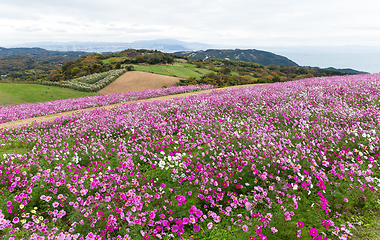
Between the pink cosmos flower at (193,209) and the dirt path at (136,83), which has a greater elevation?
the dirt path at (136,83)

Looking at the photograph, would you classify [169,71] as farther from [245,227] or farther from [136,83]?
[245,227]

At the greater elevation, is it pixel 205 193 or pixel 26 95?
pixel 26 95

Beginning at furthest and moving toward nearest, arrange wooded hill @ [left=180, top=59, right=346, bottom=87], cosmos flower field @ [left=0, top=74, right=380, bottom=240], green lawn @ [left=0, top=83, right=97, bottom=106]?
wooded hill @ [left=180, top=59, right=346, bottom=87] < green lawn @ [left=0, top=83, right=97, bottom=106] < cosmos flower field @ [left=0, top=74, right=380, bottom=240]

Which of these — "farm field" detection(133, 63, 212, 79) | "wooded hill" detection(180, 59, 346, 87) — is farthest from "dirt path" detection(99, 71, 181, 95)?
"farm field" detection(133, 63, 212, 79)

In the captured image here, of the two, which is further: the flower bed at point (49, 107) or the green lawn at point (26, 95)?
the green lawn at point (26, 95)

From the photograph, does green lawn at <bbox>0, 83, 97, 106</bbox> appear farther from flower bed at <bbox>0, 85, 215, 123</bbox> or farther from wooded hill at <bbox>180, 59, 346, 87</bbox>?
wooded hill at <bbox>180, 59, 346, 87</bbox>

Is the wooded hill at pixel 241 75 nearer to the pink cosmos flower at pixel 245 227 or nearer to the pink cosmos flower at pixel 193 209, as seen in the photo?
the pink cosmos flower at pixel 245 227

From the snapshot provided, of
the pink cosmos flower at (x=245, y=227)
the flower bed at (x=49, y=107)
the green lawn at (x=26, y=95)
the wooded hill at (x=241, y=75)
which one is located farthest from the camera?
the wooded hill at (x=241, y=75)

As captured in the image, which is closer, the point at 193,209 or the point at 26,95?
the point at 193,209

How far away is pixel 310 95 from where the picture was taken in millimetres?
11484

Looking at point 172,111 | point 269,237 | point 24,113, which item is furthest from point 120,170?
point 24,113

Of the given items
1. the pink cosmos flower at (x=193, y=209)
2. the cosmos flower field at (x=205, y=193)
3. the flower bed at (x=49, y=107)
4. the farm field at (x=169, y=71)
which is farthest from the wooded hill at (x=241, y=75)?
the pink cosmos flower at (x=193, y=209)

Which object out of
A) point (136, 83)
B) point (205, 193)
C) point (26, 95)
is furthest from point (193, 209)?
point (136, 83)

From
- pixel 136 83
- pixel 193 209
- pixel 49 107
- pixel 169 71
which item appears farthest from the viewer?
pixel 169 71
